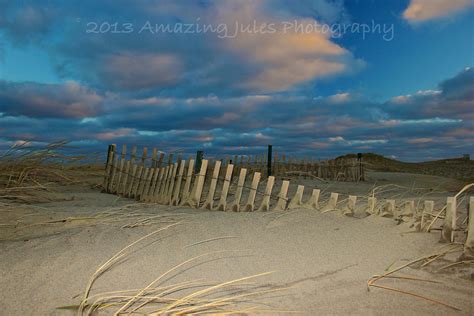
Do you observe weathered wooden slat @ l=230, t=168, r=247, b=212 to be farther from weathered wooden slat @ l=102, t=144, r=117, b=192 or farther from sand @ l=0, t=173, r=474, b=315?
weathered wooden slat @ l=102, t=144, r=117, b=192

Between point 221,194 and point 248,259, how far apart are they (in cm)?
254

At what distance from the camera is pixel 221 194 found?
17.2ft

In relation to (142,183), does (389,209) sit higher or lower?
higher

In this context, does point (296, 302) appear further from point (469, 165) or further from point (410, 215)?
point (469, 165)

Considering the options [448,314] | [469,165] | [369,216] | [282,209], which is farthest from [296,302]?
[469,165]

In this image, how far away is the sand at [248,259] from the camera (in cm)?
211

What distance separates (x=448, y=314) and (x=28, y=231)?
3.40 meters

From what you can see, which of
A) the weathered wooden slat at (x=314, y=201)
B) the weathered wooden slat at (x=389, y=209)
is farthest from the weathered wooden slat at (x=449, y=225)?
the weathered wooden slat at (x=314, y=201)

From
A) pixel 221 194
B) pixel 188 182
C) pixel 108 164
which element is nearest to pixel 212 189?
pixel 221 194

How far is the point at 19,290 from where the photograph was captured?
7.29 feet

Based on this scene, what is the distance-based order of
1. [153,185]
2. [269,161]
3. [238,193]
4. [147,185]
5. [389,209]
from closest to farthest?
[389,209], [238,193], [153,185], [147,185], [269,161]

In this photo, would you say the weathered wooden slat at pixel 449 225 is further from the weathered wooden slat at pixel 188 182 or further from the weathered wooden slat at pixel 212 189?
the weathered wooden slat at pixel 188 182

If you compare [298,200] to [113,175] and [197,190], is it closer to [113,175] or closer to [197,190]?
[197,190]

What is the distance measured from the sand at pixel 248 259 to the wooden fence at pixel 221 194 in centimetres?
25
